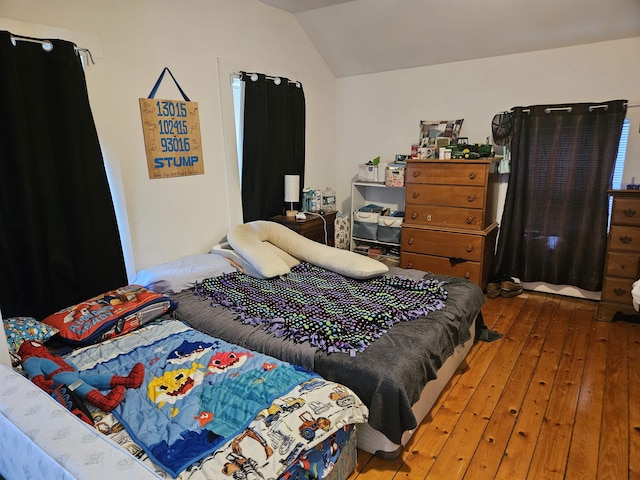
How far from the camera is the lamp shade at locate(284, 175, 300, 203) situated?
12.3ft

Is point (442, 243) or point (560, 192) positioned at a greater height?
point (560, 192)

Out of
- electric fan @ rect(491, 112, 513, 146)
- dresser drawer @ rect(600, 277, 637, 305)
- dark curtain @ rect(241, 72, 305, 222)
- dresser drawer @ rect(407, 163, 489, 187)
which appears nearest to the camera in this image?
dresser drawer @ rect(600, 277, 637, 305)

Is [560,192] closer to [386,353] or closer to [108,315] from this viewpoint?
[386,353]

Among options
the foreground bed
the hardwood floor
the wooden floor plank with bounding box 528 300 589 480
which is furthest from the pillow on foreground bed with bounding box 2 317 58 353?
the wooden floor plank with bounding box 528 300 589 480

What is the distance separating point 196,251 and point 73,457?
2.30 m

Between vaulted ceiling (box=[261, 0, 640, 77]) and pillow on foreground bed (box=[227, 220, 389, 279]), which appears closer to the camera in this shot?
pillow on foreground bed (box=[227, 220, 389, 279])

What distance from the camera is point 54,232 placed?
2291 mm

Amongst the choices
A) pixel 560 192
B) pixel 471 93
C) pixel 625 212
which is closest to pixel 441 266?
pixel 560 192

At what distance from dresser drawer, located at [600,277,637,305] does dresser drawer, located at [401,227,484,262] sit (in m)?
0.93

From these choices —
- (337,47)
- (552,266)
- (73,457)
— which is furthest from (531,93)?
(73,457)

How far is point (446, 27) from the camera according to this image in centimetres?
342

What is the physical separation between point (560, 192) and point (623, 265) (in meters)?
0.76

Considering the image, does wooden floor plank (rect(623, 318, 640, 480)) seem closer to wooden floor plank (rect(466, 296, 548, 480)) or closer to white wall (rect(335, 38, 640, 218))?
wooden floor plank (rect(466, 296, 548, 480))

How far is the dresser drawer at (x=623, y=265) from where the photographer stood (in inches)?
119
